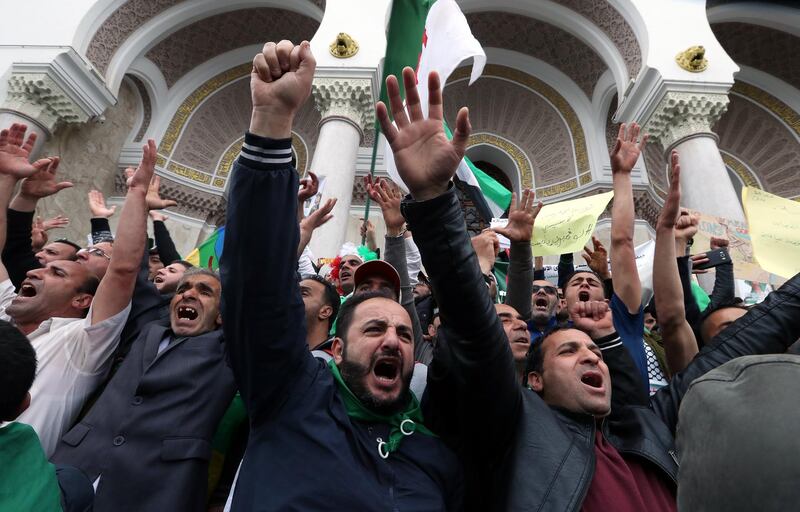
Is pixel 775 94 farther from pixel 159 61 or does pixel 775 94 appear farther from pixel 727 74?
pixel 159 61

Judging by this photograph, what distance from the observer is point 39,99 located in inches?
293

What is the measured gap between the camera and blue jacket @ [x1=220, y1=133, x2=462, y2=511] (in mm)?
1136

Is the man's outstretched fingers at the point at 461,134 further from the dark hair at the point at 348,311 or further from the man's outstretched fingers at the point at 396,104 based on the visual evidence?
the dark hair at the point at 348,311

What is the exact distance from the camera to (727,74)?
718cm

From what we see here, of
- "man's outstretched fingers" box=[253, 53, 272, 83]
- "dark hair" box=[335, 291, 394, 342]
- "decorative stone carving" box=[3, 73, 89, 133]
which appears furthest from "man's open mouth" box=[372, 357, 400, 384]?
"decorative stone carving" box=[3, 73, 89, 133]

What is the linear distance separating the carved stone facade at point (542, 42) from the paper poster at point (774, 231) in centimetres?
745

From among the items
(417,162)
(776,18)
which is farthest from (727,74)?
(417,162)

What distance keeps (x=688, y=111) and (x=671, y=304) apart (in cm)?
615

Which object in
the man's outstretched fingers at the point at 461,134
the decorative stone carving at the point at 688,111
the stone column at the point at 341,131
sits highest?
the decorative stone carving at the point at 688,111

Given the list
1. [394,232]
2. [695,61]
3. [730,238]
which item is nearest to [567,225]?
[394,232]

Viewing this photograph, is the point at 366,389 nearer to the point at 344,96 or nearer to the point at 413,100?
the point at 413,100

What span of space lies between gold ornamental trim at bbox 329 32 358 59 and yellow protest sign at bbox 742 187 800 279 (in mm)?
5618

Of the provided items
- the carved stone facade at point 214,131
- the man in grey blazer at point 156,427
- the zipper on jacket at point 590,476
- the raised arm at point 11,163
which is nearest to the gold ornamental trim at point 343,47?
the carved stone facade at point 214,131

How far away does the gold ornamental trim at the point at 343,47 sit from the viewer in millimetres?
7137
